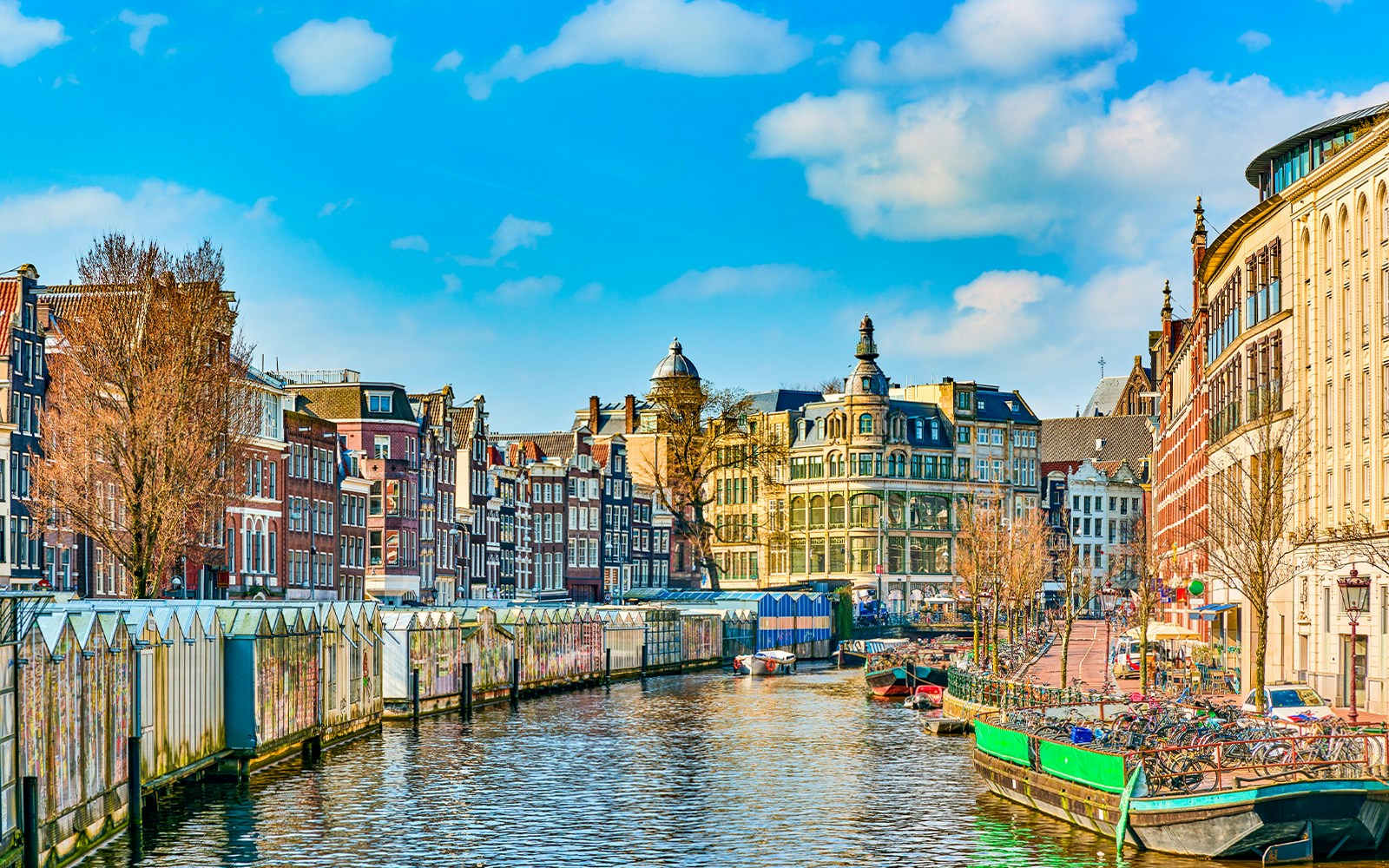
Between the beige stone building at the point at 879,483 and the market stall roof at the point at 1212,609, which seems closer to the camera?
the market stall roof at the point at 1212,609

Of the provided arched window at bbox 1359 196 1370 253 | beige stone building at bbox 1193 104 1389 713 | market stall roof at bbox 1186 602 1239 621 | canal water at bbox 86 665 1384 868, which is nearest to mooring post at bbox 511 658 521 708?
canal water at bbox 86 665 1384 868

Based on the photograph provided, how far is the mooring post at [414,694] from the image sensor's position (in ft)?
245

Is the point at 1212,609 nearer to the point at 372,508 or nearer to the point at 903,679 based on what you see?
the point at 903,679

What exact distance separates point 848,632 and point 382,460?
42.6m

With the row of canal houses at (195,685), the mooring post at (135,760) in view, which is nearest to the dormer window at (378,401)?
the row of canal houses at (195,685)

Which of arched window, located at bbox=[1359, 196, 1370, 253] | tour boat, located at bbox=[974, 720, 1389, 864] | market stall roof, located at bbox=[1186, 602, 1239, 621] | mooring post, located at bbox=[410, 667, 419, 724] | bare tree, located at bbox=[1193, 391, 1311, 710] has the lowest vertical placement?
mooring post, located at bbox=[410, 667, 419, 724]

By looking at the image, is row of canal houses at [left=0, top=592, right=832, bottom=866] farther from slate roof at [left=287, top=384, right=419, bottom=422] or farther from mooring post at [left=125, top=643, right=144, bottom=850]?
slate roof at [left=287, top=384, right=419, bottom=422]

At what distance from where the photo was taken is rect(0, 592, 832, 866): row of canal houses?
33906mm

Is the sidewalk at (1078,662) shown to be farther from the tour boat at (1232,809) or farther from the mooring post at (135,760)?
the mooring post at (135,760)

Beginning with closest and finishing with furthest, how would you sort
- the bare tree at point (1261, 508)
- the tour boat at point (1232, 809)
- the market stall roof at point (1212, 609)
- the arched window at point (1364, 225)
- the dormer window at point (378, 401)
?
the tour boat at point (1232, 809) → the bare tree at point (1261, 508) → the arched window at point (1364, 225) → the market stall roof at point (1212, 609) → the dormer window at point (378, 401)

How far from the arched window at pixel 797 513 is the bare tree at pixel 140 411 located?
4630 inches

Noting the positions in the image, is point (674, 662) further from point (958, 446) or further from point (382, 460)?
point (958, 446)

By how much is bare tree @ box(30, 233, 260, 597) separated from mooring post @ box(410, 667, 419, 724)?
10.6 meters

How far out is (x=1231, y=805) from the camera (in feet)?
120
